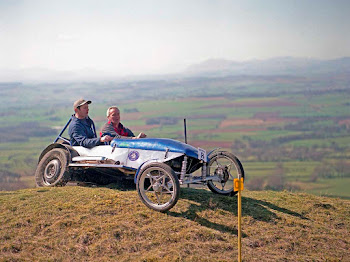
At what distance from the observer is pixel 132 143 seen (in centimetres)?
1127

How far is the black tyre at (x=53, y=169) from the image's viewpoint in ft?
40.9

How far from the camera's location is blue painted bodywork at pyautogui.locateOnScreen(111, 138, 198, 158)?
10578 millimetres

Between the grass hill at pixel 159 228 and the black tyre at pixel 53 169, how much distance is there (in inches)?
25.8

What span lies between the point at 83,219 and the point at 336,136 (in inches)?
5424

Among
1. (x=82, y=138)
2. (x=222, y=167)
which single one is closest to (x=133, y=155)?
(x=82, y=138)

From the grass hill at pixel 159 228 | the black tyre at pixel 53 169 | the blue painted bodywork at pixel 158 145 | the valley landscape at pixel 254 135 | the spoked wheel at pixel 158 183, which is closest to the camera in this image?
the grass hill at pixel 159 228

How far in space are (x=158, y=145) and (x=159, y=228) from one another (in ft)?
7.14

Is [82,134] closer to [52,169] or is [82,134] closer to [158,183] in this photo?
[52,169]

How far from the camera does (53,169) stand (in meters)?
12.9

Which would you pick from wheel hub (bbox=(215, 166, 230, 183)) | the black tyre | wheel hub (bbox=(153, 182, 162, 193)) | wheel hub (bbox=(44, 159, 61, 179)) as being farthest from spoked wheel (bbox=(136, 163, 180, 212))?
wheel hub (bbox=(44, 159, 61, 179))

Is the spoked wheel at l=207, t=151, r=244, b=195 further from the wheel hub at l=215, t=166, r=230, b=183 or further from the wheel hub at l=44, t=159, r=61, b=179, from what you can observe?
the wheel hub at l=44, t=159, r=61, b=179

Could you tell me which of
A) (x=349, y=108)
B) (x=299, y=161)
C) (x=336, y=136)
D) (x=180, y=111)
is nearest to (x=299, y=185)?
(x=299, y=161)

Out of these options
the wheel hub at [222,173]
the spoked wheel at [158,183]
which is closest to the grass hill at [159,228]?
the spoked wheel at [158,183]

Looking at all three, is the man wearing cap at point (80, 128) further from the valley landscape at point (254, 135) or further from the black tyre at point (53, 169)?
the valley landscape at point (254, 135)
